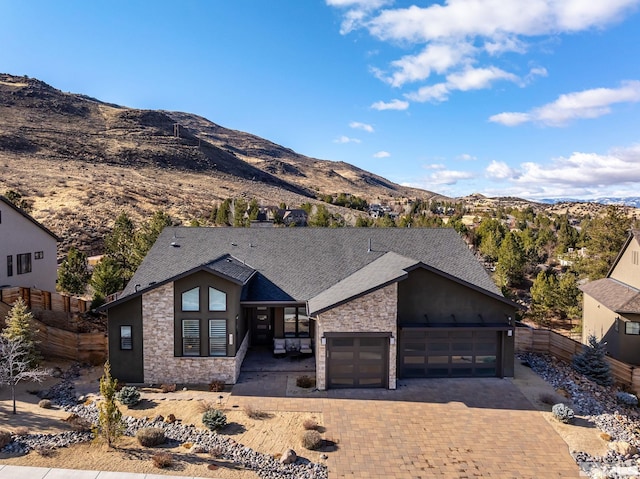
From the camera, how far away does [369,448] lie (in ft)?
42.1

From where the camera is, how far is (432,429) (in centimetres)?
1405

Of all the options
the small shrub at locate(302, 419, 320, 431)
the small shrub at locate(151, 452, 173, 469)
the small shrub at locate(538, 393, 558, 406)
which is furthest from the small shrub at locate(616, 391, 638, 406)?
the small shrub at locate(151, 452, 173, 469)

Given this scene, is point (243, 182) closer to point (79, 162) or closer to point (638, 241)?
point (79, 162)

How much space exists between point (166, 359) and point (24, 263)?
1578 cm

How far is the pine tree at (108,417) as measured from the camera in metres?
12.0

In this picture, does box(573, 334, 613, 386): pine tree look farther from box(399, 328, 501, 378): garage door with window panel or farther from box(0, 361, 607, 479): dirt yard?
box(399, 328, 501, 378): garage door with window panel

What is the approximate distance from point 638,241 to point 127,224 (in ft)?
131

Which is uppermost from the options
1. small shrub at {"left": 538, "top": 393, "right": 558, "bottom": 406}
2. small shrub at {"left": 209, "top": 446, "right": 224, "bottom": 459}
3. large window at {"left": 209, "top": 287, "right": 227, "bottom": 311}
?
large window at {"left": 209, "top": 287, "right": 227, "bottom": 311}

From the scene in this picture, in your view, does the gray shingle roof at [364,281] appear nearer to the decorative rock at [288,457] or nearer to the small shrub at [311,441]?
the small shrub at [311,441]

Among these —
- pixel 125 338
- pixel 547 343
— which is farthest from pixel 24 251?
pixel 547 343

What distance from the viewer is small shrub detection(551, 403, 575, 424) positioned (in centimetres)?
1455

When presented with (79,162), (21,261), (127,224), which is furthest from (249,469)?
(79,162)

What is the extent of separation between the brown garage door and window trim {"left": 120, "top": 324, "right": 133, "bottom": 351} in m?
8.40

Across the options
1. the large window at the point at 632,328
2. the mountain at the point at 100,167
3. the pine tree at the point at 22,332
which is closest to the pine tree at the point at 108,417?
the pine tree at the point at 22,332
